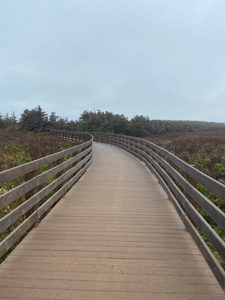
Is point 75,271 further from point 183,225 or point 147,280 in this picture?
point 183,225

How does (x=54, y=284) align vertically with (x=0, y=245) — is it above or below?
below

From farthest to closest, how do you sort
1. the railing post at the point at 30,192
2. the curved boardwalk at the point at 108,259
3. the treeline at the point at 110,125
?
the treeline at the point at 110,125
the railing post at the point at 30,192
the curved boardwalk at the point at 108,259

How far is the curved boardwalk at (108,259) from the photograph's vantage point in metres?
2.44

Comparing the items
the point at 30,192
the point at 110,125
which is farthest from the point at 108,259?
the point at 110,125

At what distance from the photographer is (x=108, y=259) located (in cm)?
302

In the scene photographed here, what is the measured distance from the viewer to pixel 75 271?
2768 millimetres

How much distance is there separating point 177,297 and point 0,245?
1946 mm

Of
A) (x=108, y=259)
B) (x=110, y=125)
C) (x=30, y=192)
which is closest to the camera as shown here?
(x=108, y=259)

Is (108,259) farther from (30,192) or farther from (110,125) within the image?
(110,125)

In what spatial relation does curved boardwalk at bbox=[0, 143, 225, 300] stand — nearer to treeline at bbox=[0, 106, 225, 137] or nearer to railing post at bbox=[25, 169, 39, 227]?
railing post at bbox=[25, 169, 39, 227]

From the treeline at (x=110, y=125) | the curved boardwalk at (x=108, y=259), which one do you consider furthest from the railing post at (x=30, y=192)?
the treeline at (x=110, y=125)

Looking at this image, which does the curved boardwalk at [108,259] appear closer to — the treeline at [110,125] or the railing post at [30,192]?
the railing post at [30,192]

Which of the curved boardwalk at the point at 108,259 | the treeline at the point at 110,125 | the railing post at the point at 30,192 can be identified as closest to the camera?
the curved boardwalk at the point at 108,259

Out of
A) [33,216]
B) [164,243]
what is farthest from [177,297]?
[33,216]
